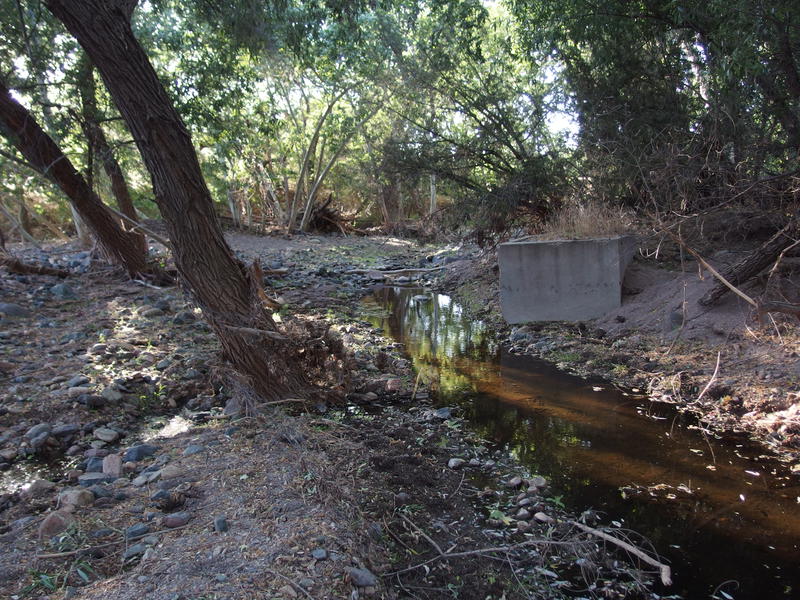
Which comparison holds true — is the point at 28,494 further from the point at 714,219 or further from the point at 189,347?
the point at 714,219

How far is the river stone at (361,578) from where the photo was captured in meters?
2.64

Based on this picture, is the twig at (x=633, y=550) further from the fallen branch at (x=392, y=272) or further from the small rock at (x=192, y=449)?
the fallen branch at (x=392, y=272)

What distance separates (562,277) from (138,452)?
5839 millimetres

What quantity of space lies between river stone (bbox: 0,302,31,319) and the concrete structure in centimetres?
620

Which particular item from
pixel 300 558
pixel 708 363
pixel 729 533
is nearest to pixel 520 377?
pixel 708 363

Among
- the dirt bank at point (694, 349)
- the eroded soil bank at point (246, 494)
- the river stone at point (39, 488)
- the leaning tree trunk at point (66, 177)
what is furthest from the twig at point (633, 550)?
the leaning tree trunk at point (66, 177)

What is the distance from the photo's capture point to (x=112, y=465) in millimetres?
3717

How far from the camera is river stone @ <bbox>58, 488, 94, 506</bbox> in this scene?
10.4 feet

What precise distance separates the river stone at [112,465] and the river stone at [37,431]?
2.62 ft

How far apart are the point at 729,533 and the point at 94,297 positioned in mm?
7822

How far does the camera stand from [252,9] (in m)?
7.24

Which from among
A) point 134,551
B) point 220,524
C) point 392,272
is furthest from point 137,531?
point 392,272

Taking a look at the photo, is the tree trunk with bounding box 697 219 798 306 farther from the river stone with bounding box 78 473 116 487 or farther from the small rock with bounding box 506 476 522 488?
the river stone with bounding box 78 473 116 487

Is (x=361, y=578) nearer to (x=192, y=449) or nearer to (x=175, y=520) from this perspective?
(x=175, y=520)
